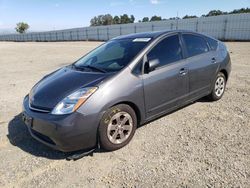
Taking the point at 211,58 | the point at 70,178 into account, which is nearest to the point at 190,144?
the point at 70,178

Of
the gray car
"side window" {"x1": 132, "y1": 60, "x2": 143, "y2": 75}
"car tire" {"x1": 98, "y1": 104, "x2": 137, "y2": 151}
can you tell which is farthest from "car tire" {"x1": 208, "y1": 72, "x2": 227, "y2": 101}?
"car tire" {"x1": 98, "y1": 104, "x2": 137, "y2": 151}

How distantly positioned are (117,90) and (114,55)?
3.36ft

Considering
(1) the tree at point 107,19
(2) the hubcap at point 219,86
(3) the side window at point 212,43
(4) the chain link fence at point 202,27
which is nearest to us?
(3) the side window at point 212,43

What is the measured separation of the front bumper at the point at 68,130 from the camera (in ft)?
10.3

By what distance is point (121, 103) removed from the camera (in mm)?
3535

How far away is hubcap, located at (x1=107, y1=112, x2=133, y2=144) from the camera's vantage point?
3.47 meters

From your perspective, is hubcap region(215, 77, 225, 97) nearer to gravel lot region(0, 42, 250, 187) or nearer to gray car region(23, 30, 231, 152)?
gray car region(23, 30, 231, 152)

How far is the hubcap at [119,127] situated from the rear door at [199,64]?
5.05 ft

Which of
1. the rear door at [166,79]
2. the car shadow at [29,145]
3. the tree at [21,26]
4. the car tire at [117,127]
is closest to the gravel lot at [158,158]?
the car shadow at [29,145]

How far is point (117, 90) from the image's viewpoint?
342 cm

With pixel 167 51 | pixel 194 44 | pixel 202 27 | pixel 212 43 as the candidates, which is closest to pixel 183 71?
pixel 167 51

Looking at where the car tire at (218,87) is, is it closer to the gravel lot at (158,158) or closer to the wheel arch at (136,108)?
the gravel lot at (158,158)

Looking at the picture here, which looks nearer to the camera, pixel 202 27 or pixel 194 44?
pixel 194 44

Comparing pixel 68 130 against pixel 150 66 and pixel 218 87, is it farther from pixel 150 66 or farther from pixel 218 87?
pixel 218 87
